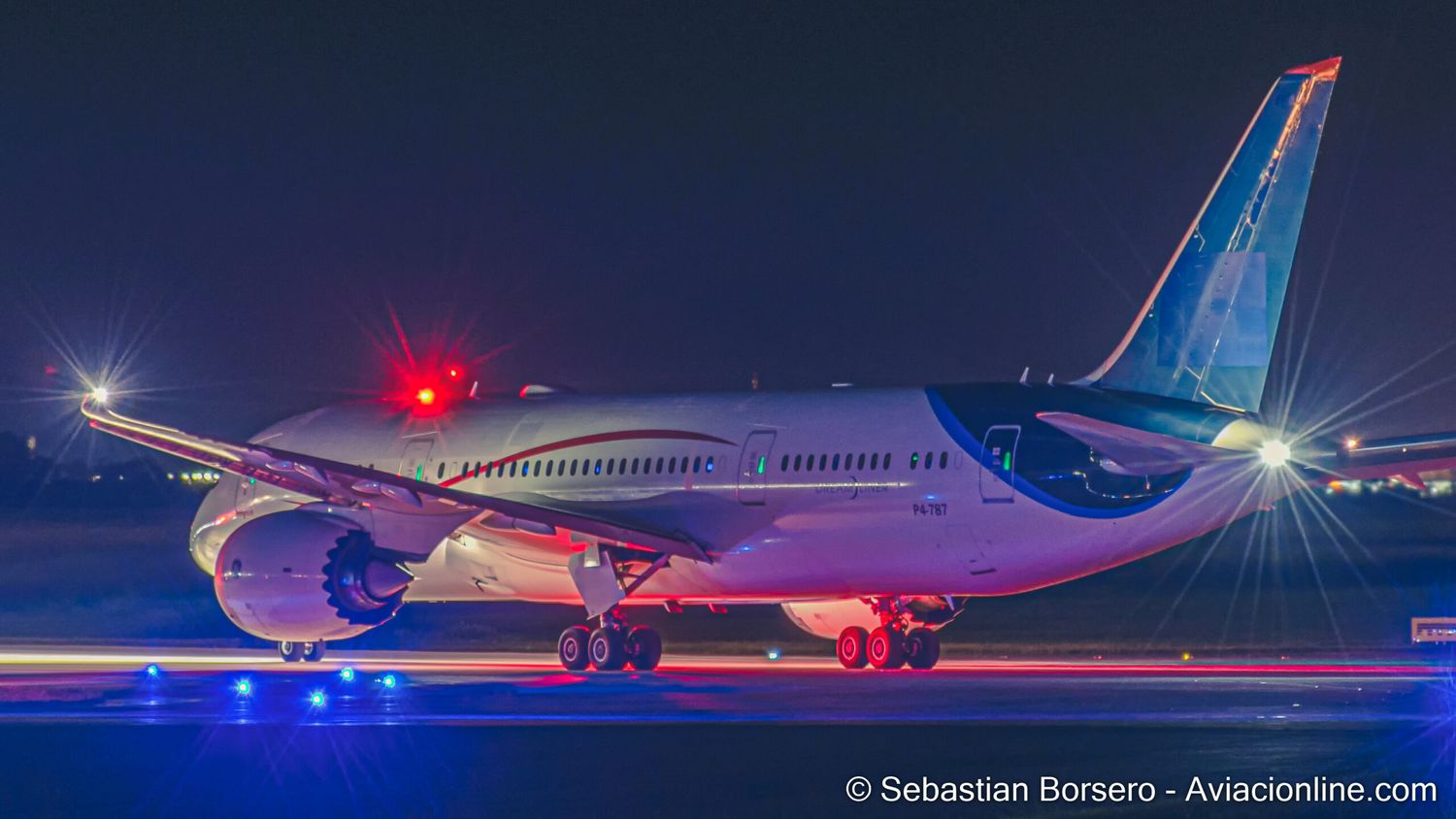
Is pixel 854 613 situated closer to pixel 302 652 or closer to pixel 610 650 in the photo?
pixel 610 650

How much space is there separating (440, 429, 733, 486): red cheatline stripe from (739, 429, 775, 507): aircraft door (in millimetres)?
442

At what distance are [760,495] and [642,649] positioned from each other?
118 inches

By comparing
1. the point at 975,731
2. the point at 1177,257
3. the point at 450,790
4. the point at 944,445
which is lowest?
the point at 450,790

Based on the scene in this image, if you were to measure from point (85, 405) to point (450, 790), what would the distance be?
17863 mm

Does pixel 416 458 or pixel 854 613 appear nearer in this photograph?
pixel 854 613

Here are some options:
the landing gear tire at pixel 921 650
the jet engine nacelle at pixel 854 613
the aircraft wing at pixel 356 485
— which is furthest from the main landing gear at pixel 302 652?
the landing gear tire at pixel 921 650

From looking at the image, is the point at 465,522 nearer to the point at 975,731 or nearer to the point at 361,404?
the point at 361,404

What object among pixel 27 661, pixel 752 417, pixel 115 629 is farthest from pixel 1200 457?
pixel 115 629

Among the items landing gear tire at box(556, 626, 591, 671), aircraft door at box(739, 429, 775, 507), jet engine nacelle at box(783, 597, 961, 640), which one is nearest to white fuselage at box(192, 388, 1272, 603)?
aircraft door at box(739, 429, 775, 507)

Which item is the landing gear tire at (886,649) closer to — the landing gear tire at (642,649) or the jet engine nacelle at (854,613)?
the jet engine nacelle at (854,613)

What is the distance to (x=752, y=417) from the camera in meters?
32.2

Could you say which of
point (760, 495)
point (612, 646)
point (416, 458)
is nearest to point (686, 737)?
point (760, 495)

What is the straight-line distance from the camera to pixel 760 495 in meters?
31.3

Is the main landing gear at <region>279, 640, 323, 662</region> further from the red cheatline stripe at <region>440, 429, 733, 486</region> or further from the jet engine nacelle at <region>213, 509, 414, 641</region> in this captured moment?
the jet engine nacelle at <region>213, 509, 414, 641</region>
